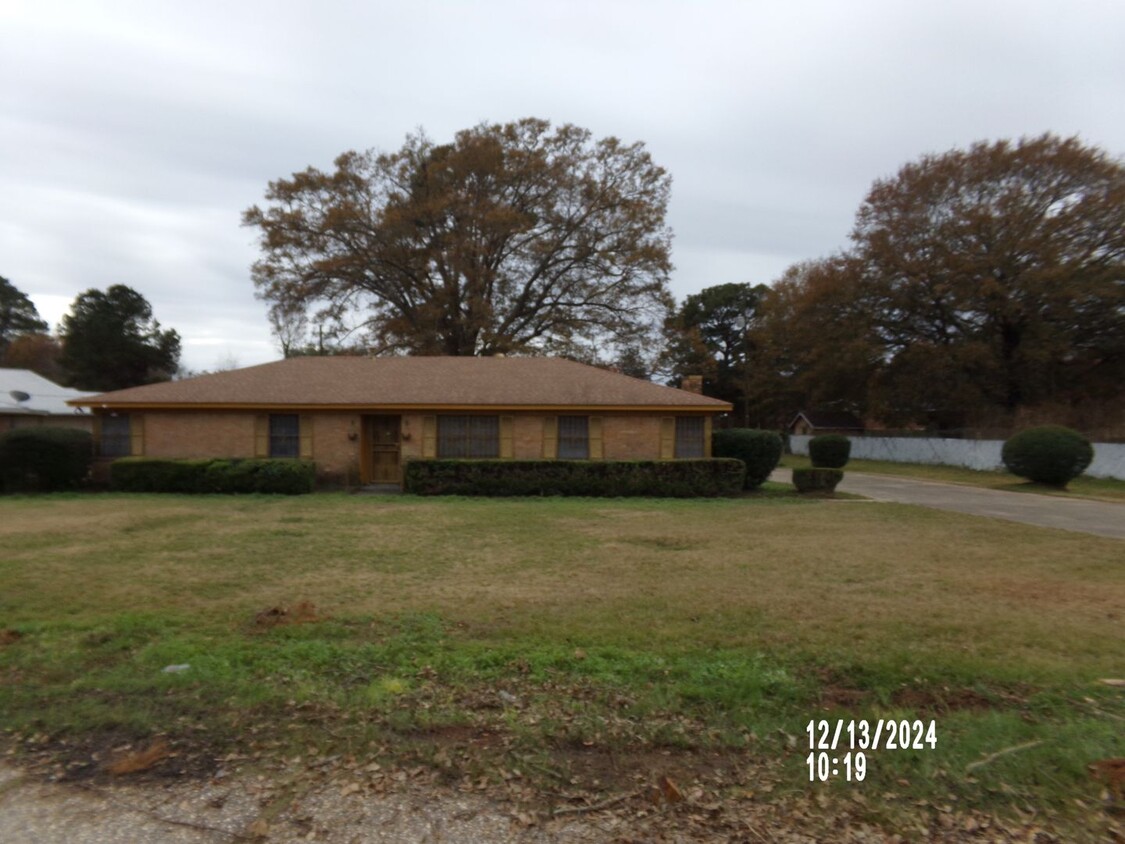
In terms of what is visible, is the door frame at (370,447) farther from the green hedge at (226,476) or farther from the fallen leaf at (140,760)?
the fallen leaf at (140,760)

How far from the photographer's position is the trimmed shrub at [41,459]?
720 inches

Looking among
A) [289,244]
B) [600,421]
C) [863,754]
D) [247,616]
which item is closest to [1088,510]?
[600,421]

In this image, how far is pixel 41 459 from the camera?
18422 millimetres

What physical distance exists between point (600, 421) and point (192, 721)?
16.4 m

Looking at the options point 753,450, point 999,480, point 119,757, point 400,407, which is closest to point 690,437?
point 753,450

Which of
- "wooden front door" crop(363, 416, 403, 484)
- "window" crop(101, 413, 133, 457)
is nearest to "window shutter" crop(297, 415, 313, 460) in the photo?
"wooden front door" crop(363, 416, 403, 484)

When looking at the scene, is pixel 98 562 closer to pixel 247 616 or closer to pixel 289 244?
pixel 247 616

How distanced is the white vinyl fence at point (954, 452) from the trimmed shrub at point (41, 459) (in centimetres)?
2791

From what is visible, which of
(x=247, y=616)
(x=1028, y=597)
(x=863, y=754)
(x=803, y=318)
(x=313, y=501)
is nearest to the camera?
(x=863, y=754)

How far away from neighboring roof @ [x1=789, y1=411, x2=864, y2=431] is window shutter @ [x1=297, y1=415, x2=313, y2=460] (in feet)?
148

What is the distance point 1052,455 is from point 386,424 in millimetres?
19791

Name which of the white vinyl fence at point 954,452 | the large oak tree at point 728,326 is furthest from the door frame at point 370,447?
the large oak tree at point 728,326

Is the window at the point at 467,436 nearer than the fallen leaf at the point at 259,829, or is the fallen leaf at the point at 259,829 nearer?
the fallen leaf at the point at 259,829

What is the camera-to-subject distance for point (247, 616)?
6668 mm
